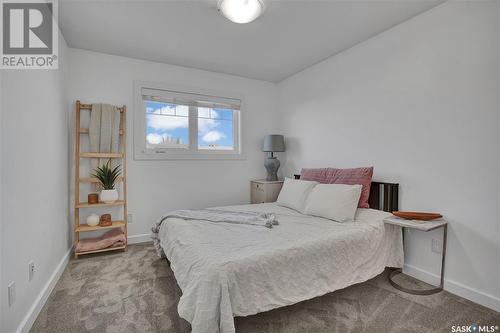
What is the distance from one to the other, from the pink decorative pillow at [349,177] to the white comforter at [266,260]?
215 millimetres

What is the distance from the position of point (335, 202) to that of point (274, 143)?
176 centimetres

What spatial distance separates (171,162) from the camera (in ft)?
11.9

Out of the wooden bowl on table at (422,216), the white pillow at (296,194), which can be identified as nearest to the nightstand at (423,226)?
the wooden bowl on table at (422,216)

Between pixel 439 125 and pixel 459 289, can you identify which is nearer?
pixel 459 289

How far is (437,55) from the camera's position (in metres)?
2.25

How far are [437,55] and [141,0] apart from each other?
268 cm

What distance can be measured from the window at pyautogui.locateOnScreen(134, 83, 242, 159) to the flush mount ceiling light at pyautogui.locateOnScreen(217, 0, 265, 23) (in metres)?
1.74

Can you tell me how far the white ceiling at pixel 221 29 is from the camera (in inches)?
88.7

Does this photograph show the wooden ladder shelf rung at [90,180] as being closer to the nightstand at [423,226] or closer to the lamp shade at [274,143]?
the lamp shade at [274,143]

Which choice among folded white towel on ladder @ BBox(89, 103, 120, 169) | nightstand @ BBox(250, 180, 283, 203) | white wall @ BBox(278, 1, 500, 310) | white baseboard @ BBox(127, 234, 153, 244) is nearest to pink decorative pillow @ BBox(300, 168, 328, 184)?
white wall @ BBox(278, 1, 500, 310)

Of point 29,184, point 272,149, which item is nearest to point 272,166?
point 272,149

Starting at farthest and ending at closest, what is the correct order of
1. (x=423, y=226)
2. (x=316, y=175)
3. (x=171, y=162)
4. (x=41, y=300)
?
1. (x=171, y=162)
2. (x=316, y=175)
3. (x=423, y=226)
4. (x=41, y=300)

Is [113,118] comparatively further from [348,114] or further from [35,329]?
[348,114]

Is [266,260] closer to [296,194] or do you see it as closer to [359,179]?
[296,194]
